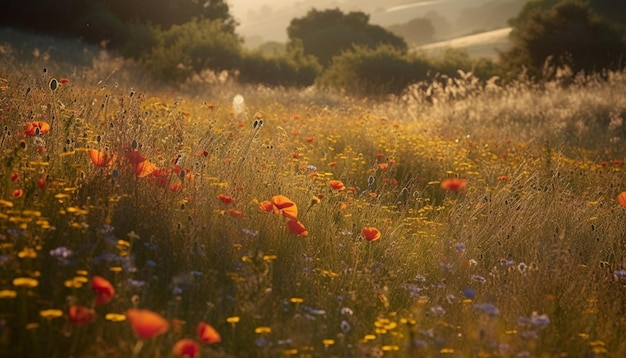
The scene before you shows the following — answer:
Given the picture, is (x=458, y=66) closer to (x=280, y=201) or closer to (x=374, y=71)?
(x=374, y=71)

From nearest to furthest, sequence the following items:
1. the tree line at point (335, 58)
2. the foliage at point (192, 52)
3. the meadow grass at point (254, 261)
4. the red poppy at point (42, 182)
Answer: the meadow grass at point (254, 261)
the red poppy at point (42, 182)
the foliage at point (192, 52)
the tree line at point (335, 58)

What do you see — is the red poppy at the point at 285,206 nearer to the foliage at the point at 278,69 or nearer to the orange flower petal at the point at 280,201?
the orange flower petal at the point at 280,201

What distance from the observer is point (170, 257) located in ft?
11.1

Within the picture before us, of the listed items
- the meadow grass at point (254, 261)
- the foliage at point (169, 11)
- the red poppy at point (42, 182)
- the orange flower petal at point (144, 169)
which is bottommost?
the meadow grass at point (254, 261)

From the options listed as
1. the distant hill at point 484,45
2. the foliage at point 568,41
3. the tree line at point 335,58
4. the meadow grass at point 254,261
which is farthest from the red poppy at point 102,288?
the distant hill at point 484,45

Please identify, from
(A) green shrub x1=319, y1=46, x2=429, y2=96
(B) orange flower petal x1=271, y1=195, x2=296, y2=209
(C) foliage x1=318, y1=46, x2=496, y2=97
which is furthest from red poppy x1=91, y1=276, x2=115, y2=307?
(A) green shrub x1=319, y1=46, x2=429, y2=96

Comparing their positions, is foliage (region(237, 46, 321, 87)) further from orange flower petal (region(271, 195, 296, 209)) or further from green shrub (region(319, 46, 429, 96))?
orange flower petal (region(271, 195, 296, 209))

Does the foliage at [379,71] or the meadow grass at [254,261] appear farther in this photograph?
the foliage at [379,71]

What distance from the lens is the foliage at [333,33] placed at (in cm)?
3947

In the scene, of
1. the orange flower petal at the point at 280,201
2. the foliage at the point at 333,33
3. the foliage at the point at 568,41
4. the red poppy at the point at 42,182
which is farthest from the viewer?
the foliage at the point at 333,33

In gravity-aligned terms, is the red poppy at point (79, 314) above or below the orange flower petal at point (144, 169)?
below

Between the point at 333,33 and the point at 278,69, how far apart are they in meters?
17.4

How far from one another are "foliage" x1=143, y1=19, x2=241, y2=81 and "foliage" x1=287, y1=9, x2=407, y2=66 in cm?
1593

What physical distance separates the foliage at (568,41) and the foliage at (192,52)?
10.1 metres
